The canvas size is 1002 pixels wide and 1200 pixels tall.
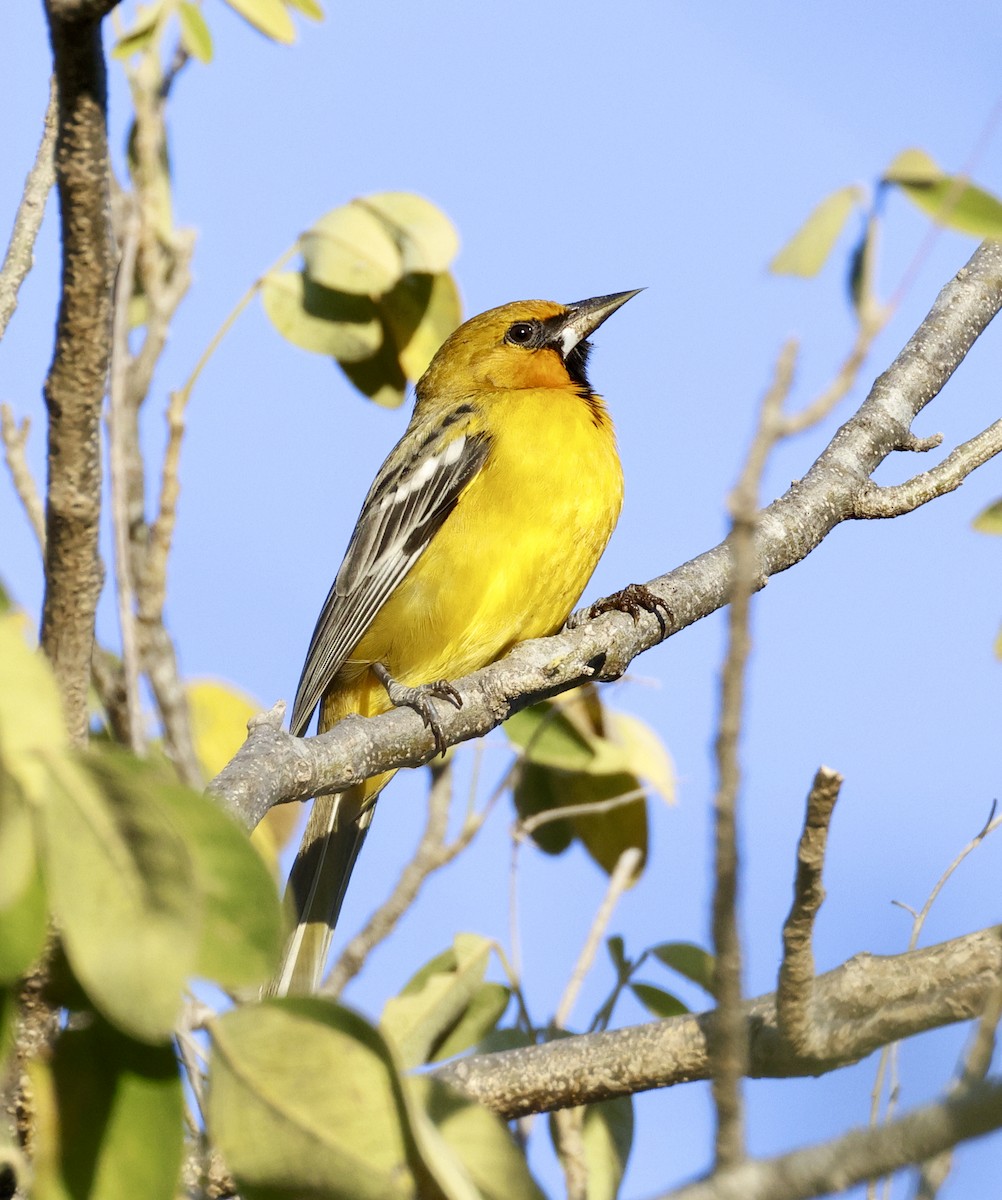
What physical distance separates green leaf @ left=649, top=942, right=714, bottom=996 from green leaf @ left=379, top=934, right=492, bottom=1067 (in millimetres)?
455

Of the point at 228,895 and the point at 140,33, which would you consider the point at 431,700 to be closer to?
the point at 140,33

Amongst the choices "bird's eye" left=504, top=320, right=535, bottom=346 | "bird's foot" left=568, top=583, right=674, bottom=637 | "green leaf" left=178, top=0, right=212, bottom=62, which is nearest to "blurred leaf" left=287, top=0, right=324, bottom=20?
"green leaf" left=178, top=0, right=212, bottom=62

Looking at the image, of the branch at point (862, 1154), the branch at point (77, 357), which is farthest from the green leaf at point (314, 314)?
the branch at point (862, 1154)

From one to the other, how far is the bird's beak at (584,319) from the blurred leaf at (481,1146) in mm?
5168

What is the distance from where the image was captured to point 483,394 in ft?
19.6

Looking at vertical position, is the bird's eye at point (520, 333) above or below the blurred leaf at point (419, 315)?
above

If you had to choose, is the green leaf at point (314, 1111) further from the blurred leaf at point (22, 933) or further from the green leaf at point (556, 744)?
the green leaf at point (556, 744)

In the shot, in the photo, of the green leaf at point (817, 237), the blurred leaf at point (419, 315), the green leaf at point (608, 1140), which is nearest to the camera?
the green leaf at point (817, 237)

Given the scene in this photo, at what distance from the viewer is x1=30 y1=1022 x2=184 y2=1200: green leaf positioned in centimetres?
126

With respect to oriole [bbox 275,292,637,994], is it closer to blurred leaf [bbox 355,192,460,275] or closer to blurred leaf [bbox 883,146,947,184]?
blurred leaf [bbox 355,192,460,275]

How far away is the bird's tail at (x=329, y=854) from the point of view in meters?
5.01

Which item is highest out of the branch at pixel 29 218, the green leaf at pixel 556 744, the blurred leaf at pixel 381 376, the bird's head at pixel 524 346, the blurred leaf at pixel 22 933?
the bird's head at pixel 524 346

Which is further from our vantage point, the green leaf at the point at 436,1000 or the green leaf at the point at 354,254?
the green leaf at the point at 354,254

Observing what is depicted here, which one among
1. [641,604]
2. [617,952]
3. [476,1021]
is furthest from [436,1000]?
[641,604]
